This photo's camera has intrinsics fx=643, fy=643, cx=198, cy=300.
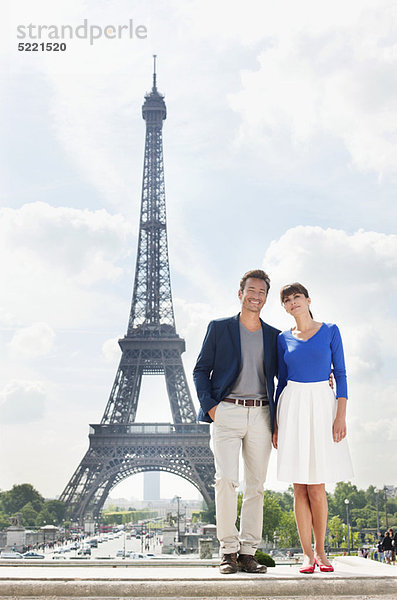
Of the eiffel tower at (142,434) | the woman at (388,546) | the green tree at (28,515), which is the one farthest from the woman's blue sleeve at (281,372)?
the green tree at (28,515)

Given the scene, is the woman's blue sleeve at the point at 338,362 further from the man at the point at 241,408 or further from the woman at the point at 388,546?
the woman at the point at 388,546

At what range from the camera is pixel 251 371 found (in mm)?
4770

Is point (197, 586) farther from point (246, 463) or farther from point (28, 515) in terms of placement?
point (28, 515)

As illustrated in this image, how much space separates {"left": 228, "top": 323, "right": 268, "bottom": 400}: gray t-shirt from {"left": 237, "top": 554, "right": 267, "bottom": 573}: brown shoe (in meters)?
1.12

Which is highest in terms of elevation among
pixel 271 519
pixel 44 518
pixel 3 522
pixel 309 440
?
pixel 309 440

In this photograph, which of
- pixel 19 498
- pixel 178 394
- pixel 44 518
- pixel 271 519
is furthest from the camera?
pixel 19 498

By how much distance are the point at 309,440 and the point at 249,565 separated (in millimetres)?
969

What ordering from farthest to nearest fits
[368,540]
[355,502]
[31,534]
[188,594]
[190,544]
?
[355,502] < [368,540] < [31,534] < [190,544] < [188,594]

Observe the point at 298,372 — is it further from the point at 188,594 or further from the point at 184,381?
the point at 184,381

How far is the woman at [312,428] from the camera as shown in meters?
4.52

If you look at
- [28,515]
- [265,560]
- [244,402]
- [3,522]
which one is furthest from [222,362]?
[28,515]

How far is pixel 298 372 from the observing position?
4633 mm

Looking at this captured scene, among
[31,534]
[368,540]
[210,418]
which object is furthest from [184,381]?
[210,418]

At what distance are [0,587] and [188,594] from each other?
118 centimetres
